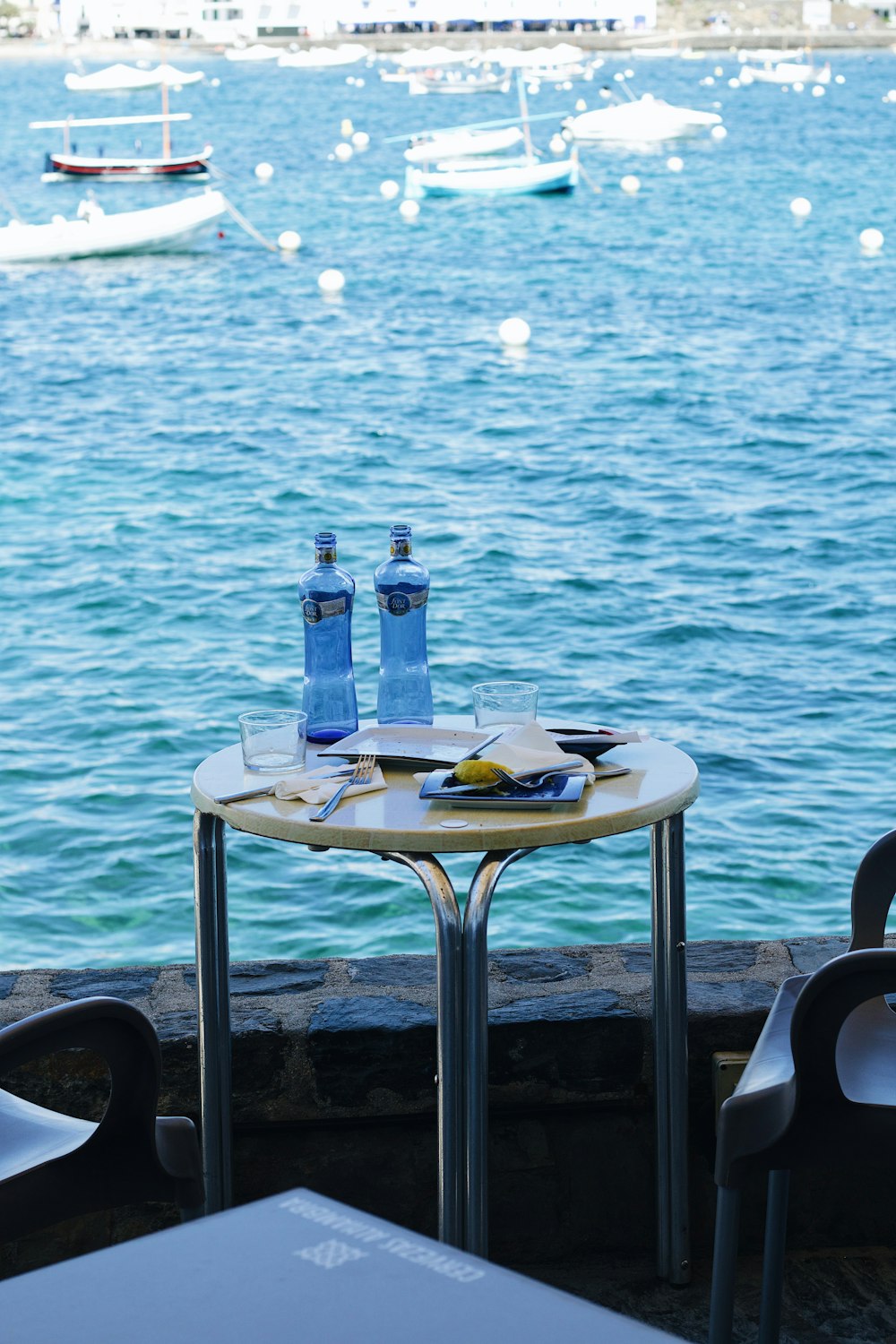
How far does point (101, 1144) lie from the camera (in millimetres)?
1514

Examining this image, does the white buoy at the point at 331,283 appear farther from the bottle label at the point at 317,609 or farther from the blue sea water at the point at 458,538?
the bottle label at the point at 317,609

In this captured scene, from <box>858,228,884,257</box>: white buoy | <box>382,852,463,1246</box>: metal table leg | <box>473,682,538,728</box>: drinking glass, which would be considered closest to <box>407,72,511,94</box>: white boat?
<box>858,228,884,257</box>: white buoy

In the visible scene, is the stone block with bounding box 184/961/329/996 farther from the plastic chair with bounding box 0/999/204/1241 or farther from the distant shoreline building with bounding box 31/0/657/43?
the distant shoreline building with bounding box 31/0/657/43

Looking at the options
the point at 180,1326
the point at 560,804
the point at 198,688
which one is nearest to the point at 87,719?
the point at 198,688

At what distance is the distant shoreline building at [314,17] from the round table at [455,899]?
3205 inches

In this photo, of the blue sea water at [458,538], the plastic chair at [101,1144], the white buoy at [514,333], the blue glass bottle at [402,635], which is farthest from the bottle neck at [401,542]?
the white buoy at [514,333]

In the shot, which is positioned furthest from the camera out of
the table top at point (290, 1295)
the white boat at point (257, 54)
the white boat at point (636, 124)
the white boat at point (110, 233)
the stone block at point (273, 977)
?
the white boat at point (257, 54)

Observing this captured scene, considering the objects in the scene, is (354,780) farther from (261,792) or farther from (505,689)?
(505,689)

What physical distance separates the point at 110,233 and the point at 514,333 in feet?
26.5

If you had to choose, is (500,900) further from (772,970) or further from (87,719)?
(772,970)

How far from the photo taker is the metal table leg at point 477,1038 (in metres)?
1.70

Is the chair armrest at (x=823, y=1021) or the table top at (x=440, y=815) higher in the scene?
the table top at (x=440, y=815)

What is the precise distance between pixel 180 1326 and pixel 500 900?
5.64 metres

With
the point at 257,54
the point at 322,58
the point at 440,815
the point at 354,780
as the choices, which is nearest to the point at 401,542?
the point at 354,780
